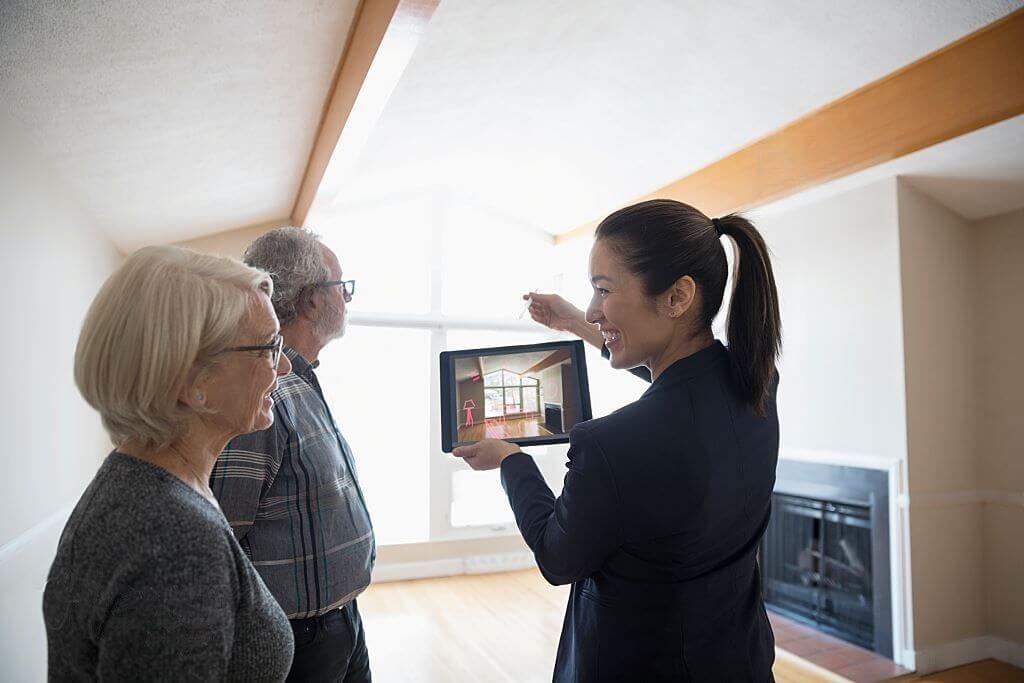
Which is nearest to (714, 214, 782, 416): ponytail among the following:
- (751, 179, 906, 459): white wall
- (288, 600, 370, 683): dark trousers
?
(288, 600, 370, 683): dark trousers

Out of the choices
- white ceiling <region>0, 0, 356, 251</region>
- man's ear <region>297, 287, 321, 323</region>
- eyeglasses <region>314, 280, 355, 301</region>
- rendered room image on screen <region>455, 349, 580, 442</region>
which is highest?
white ceiling <region>0, 0, 356, 251</region>

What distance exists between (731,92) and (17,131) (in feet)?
9.26

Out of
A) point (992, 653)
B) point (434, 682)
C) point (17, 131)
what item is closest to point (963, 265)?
point (992, 653)

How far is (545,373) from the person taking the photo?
1555mm

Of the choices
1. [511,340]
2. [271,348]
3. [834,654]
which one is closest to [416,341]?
[511,340]

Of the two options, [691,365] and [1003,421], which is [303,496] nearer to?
[691,365]

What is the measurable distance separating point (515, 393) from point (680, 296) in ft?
1.83

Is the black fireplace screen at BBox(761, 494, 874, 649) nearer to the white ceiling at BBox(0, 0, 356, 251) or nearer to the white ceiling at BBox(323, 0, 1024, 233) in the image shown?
the white ceiling at BBox(323, 0, 1024, 233)

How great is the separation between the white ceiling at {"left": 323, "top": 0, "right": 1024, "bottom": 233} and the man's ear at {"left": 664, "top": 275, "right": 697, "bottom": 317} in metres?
1.90

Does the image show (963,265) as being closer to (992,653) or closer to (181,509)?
(992,653)

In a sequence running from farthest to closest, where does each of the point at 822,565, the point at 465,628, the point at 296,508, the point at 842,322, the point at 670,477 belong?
the point at 465,628
the point at 822,565
the point at 842,322
the point at 296,508
the point at 670,477

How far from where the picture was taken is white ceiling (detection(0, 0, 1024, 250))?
1.99m

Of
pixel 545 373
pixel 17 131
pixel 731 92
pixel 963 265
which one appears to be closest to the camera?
pixel 545 373

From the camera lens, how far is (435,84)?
3453mm
